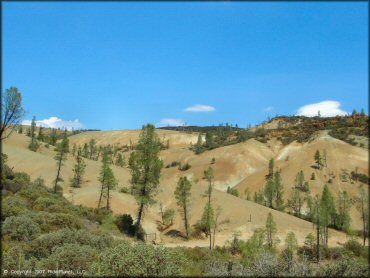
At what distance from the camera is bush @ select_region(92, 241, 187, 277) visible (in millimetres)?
13406

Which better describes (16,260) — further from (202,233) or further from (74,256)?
(202,233)

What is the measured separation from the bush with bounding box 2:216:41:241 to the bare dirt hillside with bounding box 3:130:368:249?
30.5 metres

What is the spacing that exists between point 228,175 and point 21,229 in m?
128

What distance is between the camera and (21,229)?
2683 centimetres

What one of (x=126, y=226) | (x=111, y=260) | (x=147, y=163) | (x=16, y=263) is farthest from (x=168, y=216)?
(x=111, y=260)

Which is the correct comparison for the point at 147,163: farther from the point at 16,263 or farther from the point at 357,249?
the point at 357,249

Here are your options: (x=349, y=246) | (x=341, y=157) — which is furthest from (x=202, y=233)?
(x=341, y=157)

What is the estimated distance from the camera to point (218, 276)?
44.1 ft

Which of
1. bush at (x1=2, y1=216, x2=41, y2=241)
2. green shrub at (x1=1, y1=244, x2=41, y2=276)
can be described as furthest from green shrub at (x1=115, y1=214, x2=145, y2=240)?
green shrub at (x1=1, y1=244, x2=41, y2=276)

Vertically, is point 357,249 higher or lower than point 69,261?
lower

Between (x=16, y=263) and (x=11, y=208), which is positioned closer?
(x=16, y=263)

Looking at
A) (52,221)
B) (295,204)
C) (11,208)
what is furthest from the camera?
(295,204)

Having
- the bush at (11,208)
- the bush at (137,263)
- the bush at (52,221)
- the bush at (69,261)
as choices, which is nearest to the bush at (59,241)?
the bush at (69,261)

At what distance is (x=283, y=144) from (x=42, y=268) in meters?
173
